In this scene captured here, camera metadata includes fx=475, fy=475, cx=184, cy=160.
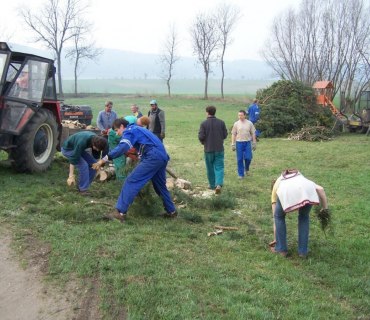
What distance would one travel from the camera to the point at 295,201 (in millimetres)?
5215

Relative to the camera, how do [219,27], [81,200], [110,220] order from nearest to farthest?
[110,220] → [81,200] → [219,27]

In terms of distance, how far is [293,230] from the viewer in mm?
6926

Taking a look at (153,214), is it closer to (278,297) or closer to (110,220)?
(110,220)

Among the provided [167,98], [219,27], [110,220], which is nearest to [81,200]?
[110,220]

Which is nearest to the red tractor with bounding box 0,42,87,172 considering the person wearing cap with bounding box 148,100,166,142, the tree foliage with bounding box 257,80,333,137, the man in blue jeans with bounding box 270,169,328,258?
the person wearing cap with bounding box 148,100,166,142

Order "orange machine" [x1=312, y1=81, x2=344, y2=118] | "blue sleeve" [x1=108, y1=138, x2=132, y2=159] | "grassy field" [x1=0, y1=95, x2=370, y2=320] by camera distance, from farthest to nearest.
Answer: "orange machine" [x1=312, y1=81, x2=344, y2=118] → "blue sleeve" [x1=108, y1=138, x2=132, y2=159] → "grassy field" [x1=0, y1=95, x2=370, y2=320]

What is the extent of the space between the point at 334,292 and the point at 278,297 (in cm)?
68

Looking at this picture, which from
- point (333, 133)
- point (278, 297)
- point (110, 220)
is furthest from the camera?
point (333, 133)

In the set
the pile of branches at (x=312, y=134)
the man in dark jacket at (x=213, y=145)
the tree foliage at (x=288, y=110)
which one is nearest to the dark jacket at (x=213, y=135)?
the man in dark jacket at (x=213, y=145)

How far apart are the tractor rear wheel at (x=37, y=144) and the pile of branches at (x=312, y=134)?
40.7 feet

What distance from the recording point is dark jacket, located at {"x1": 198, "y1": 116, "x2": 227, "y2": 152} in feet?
31.2

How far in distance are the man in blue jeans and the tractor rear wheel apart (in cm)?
496

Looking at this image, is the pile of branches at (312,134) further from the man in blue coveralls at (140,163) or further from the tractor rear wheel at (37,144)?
the man in blue coveralls at (140,163)

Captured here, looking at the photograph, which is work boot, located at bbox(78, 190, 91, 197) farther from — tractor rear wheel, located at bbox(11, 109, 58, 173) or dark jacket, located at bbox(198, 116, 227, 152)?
dark jacket, located at bbox(198, 116, 227, 152)
